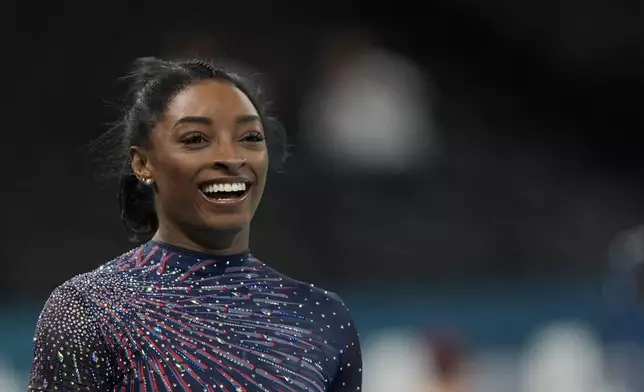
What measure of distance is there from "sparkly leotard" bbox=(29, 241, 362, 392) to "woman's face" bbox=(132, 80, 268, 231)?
0.29ft

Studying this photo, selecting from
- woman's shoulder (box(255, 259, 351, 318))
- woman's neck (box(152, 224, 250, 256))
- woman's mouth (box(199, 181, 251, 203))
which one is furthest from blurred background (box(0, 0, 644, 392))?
woman's mouth (box(199, 181, 251, 203))

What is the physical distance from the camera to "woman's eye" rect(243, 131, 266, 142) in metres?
1.67

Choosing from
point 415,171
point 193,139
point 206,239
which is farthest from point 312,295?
point 415,171

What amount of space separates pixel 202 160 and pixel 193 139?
4cm

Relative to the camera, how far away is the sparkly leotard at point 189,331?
5.07 feet

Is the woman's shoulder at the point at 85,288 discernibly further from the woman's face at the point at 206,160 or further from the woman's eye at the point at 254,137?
the woman's eye at the point at 254,137

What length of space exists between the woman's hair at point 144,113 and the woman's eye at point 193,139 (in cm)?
6

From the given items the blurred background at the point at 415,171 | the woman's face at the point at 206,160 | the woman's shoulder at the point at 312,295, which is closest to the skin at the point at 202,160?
the woman's face at the point at 206,160

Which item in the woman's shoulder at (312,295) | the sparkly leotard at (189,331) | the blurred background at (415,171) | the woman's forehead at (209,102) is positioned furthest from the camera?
the blurred background at (415,171)

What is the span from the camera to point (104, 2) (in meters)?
6.87

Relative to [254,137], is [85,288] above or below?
below

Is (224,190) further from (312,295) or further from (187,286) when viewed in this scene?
(312,295)

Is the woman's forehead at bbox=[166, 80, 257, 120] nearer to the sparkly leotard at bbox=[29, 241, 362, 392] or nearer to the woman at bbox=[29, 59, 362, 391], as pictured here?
the woman at bbox=[29, 59, 362, 391]

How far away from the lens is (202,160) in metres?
1.62
